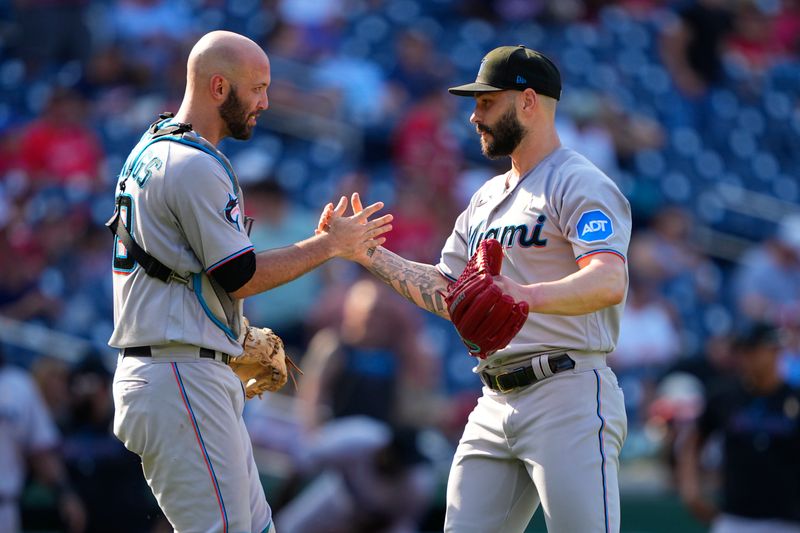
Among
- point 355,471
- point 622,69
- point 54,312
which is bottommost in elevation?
point 355,471

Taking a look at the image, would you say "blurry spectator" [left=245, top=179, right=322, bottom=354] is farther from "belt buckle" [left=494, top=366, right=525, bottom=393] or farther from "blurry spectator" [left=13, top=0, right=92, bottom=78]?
"belt buckle" [left=494, top=366, right=525, bottom=393]

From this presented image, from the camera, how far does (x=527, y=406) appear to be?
4.45m

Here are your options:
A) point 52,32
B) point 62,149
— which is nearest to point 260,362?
point 62,149

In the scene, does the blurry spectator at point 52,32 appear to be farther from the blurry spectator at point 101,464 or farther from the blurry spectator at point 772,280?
the blurry spectator at point 772,280

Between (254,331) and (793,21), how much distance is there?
12511 mm

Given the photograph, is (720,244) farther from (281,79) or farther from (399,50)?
(281,79)

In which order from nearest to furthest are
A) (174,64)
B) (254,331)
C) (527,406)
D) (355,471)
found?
(527,406)
(254,331)
(355,471)
(174,64)

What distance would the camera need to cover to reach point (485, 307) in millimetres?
4090

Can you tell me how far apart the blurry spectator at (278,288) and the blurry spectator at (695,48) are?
19.2 ft

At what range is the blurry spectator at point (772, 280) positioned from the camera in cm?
1090

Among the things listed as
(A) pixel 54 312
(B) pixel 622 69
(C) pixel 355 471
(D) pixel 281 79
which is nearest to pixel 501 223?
(C) pixel 355 471

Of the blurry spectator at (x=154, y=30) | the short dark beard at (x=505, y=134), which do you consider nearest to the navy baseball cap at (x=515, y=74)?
the short dark beard at (x=505, y=134)

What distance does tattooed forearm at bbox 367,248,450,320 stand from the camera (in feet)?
15.9

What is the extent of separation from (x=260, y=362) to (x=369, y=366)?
3329mm
